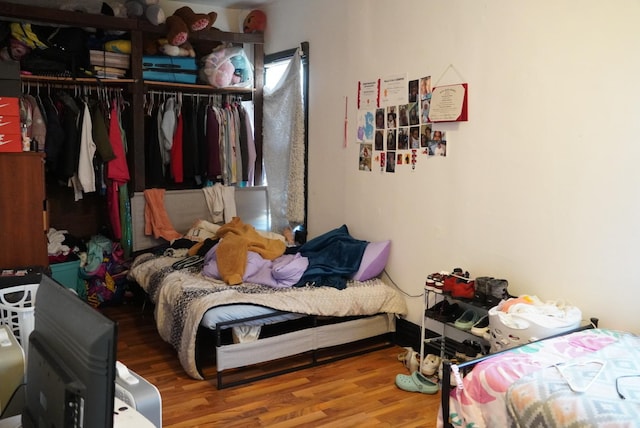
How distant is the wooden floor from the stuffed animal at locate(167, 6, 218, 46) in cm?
259

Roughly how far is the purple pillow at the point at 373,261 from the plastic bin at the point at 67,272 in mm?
2288

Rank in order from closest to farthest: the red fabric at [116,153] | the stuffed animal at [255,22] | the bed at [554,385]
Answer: the bed at [554,385], the red fabric at [116,153], the stuffed animal at [255,22]

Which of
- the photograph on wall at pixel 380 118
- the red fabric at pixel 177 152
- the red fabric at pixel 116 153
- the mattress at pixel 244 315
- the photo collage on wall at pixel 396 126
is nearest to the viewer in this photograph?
the mattress at pixel 244 315

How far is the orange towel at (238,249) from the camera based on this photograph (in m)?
3.68

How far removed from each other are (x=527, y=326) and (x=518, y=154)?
3.18 ft

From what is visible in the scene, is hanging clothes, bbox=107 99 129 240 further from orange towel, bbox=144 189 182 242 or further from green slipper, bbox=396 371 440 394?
green slipper, bbox=396 371 440 394

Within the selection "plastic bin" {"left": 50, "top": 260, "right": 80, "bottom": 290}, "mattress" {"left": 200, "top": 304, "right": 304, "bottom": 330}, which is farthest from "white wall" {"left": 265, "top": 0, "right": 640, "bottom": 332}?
"plastic bin" {"left": 50, "top": 260, "right": 80, "bottom": 290}

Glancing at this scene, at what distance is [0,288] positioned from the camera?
3023 millimetres

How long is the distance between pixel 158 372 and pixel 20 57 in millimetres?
2720

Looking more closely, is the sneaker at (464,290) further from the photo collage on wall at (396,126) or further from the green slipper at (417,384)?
the photo collage on wall at (396,126)

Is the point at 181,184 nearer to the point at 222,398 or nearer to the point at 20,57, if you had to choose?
the point at 20,57

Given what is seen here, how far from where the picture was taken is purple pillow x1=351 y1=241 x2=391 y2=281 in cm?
387

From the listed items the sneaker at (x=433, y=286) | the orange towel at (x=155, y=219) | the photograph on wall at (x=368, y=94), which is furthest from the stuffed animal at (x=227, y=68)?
the sneaker at (x=433, y=286)

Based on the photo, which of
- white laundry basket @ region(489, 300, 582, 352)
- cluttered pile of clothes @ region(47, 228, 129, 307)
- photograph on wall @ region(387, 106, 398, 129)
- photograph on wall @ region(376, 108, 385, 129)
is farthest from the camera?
cluttered pile of clothes @ region(47, 228, 129, 307)
